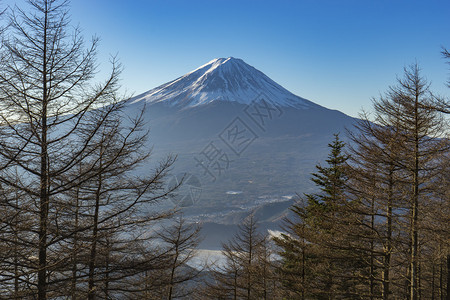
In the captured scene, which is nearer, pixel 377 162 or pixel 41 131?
pixel 41 131

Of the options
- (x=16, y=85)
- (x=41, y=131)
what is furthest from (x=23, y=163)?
(x=16, y=85)

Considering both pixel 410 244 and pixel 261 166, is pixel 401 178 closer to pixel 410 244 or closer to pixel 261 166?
pixel 410 244

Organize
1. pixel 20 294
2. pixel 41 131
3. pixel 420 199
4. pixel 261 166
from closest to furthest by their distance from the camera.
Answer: pixel 20 294
pixel 41 131
pixel 420 199
pixel 261 166

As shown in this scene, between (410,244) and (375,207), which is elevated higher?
(375,207)

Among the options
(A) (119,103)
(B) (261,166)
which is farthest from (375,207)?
(B) (261,166)

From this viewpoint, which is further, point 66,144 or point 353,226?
point 353,226

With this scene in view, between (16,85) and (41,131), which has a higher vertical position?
(16,85)

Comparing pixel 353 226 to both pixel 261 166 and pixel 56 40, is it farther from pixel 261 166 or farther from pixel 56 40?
pixel 261 166

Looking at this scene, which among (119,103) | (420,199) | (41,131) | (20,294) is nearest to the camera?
(20,294)

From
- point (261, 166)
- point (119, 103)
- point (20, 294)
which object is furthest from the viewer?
point (261, 166)
